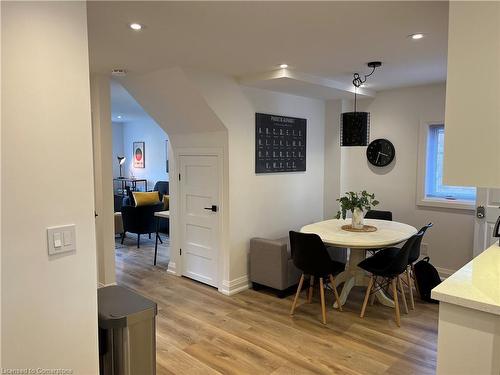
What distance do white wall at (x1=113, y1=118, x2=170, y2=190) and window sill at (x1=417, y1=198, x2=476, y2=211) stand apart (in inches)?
245

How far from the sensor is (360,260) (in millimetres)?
3934

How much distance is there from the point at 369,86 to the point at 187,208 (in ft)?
8.72

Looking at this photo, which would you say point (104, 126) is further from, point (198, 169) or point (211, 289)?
point (211, 289)

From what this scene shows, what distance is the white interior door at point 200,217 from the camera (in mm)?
4254

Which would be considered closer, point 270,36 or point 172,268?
point 270,36

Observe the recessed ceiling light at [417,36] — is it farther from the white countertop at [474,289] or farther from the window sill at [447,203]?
the window sill at [447,203]

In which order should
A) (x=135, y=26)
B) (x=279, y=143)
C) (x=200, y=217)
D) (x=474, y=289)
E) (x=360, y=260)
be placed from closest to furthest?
(x=474, y=289), (x=135, y=26), (x=360, y=260), (x=200, y=217), (x=279, y=143)

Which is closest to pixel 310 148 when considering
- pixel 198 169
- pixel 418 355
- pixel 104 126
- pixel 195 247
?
pixel 198 169

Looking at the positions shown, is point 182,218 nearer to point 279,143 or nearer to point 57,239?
point 279,143

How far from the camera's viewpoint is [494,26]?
5.68 feet

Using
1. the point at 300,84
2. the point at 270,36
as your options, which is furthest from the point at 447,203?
the point at 270,36

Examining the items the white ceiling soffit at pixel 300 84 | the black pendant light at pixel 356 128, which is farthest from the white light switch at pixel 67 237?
the black pendant light at pixel 356 128

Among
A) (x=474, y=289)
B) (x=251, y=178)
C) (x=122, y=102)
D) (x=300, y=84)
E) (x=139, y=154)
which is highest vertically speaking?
(x=122, y=102)

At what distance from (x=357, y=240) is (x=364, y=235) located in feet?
0.72
